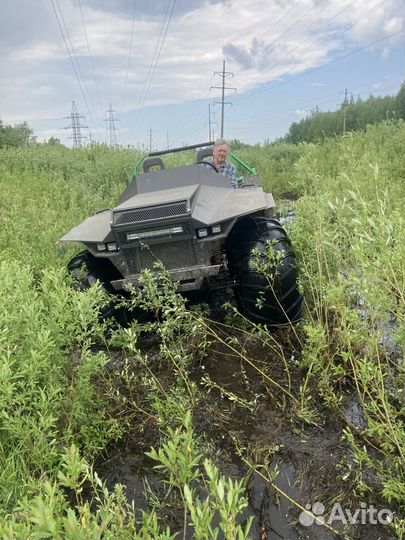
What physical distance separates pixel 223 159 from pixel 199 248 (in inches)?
109

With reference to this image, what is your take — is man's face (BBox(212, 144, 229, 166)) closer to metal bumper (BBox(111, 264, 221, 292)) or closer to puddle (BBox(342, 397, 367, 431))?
metal bumper (BBox(111, 264, 221, 292))

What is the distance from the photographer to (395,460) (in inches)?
89.7

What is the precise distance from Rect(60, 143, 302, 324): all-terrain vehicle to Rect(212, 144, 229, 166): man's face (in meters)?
1.87

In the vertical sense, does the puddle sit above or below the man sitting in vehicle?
below

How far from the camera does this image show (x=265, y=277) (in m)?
3.84

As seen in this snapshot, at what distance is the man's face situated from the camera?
6120mm

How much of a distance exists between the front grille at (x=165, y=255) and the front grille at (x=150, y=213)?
216 millimetres

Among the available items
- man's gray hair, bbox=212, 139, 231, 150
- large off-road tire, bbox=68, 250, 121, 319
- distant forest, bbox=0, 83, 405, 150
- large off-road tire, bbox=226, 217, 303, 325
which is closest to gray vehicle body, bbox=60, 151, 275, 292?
large off-road tire, bbox=68, 250, 121, 319

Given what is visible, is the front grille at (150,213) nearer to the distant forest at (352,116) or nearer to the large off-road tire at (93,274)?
the large off-road tire at (93,274)

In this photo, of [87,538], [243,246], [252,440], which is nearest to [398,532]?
[252,440]

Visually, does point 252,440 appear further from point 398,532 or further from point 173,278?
point 173,278

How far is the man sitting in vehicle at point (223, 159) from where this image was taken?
6105 mm

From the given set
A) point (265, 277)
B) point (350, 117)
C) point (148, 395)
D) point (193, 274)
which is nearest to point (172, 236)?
point (193, 274)

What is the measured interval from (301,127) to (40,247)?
3795 inches
